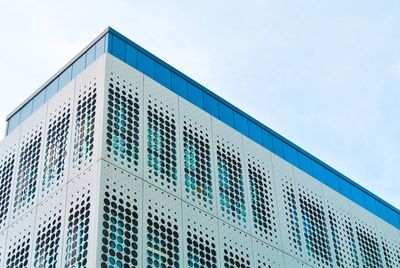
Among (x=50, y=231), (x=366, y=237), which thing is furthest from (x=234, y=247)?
(x=366, y=237)

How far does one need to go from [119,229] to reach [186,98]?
12.0m

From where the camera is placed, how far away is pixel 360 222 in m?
53.1

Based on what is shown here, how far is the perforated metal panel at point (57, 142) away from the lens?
37.9 m

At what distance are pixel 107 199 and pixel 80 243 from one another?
232 cm

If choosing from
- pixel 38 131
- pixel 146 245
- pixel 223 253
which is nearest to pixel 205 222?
pixel 223 253

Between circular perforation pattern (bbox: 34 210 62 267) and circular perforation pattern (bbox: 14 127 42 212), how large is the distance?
9.91ft

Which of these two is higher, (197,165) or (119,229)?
(197,165)

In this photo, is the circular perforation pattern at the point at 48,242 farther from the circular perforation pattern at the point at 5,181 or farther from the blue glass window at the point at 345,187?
the blue glass window at the point at 345,187

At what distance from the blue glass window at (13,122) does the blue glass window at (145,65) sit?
8.83m

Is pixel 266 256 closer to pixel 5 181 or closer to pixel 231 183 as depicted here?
pixel 231 183

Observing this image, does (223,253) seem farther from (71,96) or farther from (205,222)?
(71,96)

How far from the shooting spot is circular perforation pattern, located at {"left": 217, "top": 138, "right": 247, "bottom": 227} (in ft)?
135

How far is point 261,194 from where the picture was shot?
44594 mm

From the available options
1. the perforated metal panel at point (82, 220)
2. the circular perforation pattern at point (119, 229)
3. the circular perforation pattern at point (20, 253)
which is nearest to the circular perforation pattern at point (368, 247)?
the circular perforation pattern at point (119, 229)
